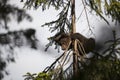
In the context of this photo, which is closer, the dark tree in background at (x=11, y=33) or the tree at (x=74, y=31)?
the tree at (x=74, y=31)

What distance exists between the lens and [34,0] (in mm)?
5965

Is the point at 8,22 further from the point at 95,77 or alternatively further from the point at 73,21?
the point at 95,77

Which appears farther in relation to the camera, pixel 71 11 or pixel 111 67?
pixel 71 11

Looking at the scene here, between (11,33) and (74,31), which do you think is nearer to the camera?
(74,31)

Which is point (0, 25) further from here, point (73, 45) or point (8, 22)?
point (73, 45)

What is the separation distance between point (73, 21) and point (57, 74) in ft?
2.88

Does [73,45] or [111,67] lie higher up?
[73,45]

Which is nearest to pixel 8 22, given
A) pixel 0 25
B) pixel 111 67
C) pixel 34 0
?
pixel 0 25

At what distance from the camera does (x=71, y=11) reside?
5895 mm

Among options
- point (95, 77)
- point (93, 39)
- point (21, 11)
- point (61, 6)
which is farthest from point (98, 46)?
point (21, 11)

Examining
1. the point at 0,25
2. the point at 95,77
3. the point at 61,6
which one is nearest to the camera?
the point at 95,77

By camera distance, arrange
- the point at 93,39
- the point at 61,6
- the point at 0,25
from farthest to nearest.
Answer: the point at 0,25 → the point at 61,6 → the point at 93,39

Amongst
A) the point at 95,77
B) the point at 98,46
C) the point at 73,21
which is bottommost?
the point at 95,77

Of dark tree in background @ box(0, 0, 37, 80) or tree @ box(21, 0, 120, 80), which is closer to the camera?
tree @ box(21, 0, 120, 80)
